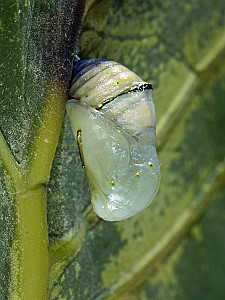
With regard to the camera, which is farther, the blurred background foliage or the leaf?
the blurred background foliage

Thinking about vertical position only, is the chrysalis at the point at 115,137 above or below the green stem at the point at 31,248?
above

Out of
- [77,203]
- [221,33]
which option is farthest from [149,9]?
[77,203]

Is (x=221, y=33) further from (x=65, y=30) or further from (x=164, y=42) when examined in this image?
(x=65, y=30)

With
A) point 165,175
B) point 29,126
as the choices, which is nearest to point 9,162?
point 29,126

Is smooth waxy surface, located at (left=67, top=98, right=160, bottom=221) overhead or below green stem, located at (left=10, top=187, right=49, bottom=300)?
overhead
